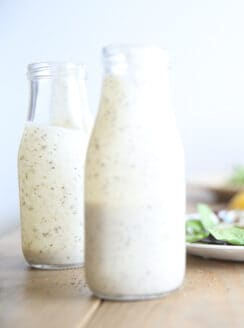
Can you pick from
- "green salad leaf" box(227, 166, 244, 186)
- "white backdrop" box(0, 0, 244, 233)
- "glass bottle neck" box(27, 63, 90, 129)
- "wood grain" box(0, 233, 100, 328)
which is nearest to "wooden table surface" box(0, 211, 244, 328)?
"wood grain" box(0, 233, 100, 328)

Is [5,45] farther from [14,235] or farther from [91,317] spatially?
[91,317]

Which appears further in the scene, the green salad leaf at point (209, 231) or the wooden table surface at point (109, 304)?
the green salad leaf at point (209, 231)

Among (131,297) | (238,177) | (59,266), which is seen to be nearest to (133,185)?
(131,297)

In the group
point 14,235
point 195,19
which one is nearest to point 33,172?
point 14,235

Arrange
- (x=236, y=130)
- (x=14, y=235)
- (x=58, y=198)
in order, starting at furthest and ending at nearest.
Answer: (x=236, y=130) → (x=14, y=235) → (x=58, y=198)

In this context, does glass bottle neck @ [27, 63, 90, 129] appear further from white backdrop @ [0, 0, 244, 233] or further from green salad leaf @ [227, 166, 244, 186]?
white backdrop @ [0, 0, 244, 233]

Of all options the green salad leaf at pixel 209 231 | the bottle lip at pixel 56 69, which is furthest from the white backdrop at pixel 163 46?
the bottle lip at pixel 56 69

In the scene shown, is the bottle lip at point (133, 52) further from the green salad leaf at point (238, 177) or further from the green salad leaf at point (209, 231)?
the green salad leaf at point (238, 177)
